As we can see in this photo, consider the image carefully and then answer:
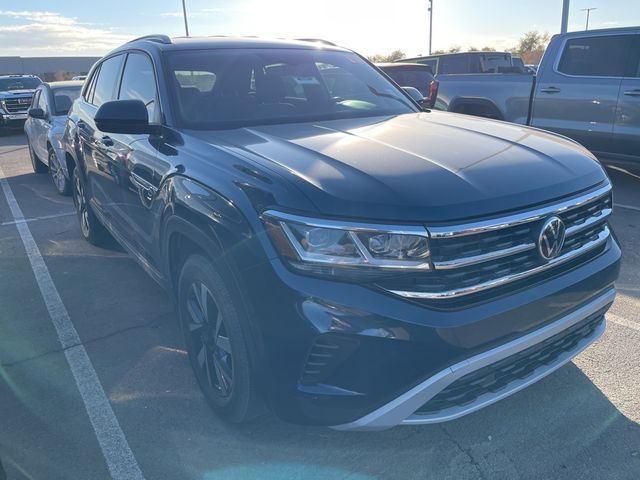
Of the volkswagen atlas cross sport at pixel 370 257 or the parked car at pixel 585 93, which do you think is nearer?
the volkswagen atlas cross sport at pixel 370 257

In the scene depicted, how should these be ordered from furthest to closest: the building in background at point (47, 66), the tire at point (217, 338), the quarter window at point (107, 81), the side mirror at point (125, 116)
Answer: the building in background at point (47, 66) → the quarter window at point (107, 81) → the side mirror at point (125, 116) → the tire at point (217, 338)

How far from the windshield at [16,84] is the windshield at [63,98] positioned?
35.0 ft

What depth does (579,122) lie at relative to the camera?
281 inches

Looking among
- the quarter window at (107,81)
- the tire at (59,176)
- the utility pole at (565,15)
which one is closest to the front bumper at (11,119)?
the tire at (59,176)

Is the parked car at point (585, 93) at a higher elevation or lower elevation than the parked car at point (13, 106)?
higher

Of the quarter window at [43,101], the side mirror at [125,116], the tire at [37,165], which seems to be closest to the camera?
Result: the side mirror at [125,116]

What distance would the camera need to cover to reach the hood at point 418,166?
83.9 inches

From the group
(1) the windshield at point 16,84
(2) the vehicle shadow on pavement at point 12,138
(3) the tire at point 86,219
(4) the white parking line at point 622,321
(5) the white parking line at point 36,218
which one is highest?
(1) the windshield at point 16,84

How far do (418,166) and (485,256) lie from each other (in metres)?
0.50

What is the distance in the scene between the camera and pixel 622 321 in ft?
12.3

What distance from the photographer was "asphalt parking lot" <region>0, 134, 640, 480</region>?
8.24ft

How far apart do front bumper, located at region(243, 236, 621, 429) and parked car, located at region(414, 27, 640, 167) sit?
5.46 m

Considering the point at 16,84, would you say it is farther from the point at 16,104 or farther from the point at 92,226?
the point at 92,226

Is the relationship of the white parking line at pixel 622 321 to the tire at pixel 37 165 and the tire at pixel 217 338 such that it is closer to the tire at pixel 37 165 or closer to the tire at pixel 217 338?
the tire at pixel 217 338
